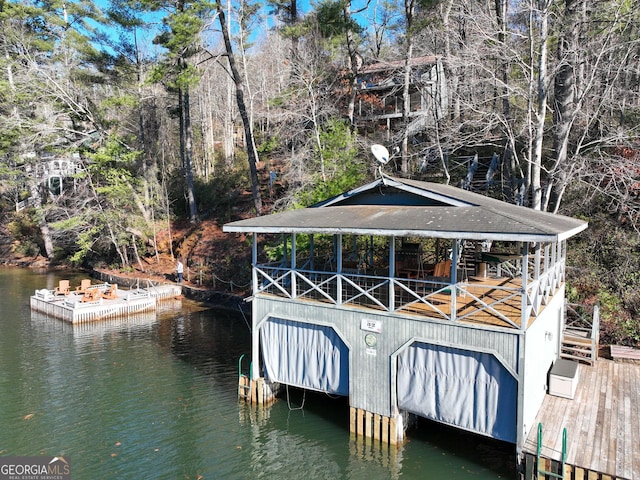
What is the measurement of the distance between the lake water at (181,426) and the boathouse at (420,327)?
0.87m

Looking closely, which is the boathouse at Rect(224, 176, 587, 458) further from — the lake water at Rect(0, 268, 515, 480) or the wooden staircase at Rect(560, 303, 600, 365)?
the lake water at Rect(0, 268, 515, 480)

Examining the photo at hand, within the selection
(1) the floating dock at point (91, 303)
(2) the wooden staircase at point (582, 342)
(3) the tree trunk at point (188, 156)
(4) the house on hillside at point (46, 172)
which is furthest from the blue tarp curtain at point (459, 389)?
(3) the tree trunk at point (188, 156)

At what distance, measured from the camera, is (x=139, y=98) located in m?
27.1

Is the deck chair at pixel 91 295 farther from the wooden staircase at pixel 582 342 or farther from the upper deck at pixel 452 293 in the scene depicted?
the wooden staircase at pixel 582 342

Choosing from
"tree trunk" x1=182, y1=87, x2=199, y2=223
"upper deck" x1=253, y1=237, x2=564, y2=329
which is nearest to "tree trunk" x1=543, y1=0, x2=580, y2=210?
"upper deck" x1=253, y1=237, x2=564, y2=329

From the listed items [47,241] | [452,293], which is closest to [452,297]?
[452,293]

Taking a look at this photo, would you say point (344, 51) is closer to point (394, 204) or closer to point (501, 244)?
point (501, 244)

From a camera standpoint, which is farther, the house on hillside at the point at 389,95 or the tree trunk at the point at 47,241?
the tree trunk at the point at 47,241

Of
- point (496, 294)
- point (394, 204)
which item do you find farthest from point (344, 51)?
point (496, 294)

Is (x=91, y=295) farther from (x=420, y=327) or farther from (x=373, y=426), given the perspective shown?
(x=420, y=327)

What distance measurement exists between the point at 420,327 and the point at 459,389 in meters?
1.44

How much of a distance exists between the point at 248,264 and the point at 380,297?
1436 centimetres

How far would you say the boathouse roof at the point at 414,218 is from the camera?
25.7 ft

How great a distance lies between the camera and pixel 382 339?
31.3 ft
